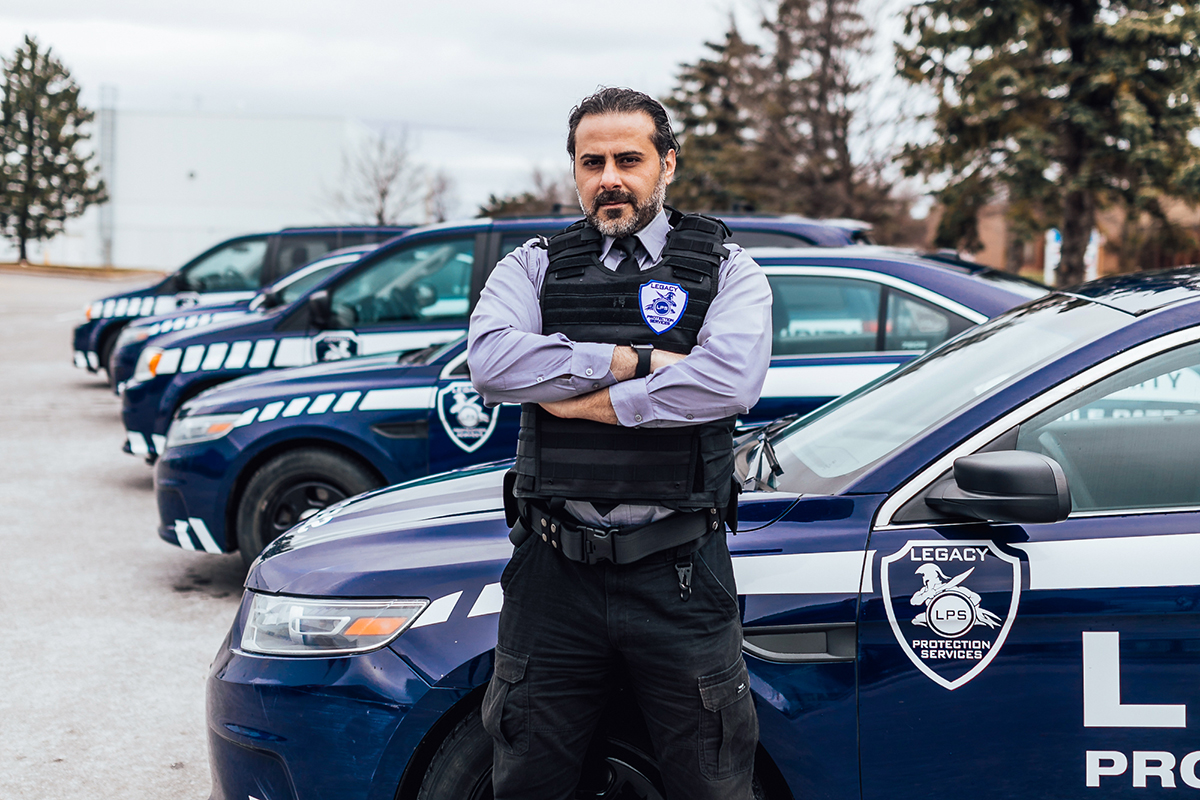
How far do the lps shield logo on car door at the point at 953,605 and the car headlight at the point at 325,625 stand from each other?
1028 millimetres

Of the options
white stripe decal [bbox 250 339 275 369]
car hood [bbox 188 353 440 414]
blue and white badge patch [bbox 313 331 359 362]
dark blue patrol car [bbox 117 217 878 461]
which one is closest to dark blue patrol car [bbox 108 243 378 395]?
dark blue patrol car [bbox 117 217 878 461]

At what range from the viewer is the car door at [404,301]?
21.3 ft

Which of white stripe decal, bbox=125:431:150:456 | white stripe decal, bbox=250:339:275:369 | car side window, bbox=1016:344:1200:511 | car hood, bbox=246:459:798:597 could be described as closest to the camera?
car side window, bbox=1016:344:1200:511

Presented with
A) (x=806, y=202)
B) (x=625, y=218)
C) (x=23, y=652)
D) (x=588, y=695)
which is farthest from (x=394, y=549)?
(x=806, y=202)

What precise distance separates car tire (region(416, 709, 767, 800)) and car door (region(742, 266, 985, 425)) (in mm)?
2715

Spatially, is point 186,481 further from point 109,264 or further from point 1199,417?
point 109,264

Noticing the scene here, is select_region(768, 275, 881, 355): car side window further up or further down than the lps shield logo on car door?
further up

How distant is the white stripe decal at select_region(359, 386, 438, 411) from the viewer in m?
5.19

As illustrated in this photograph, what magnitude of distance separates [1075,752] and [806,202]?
73.8 feet

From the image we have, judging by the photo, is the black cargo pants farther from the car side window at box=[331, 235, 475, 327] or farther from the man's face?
the car side window at box=[331, 235, 475, 327]

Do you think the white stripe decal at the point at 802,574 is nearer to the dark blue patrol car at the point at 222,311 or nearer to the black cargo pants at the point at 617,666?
the black cargo pants at the point at 617,666

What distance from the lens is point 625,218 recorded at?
7.33 ft

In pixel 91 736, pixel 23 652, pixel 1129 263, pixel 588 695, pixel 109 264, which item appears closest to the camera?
pixel 588 695

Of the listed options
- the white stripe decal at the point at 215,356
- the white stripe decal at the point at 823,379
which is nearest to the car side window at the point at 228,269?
the white stripe decal at the point at 215,356
